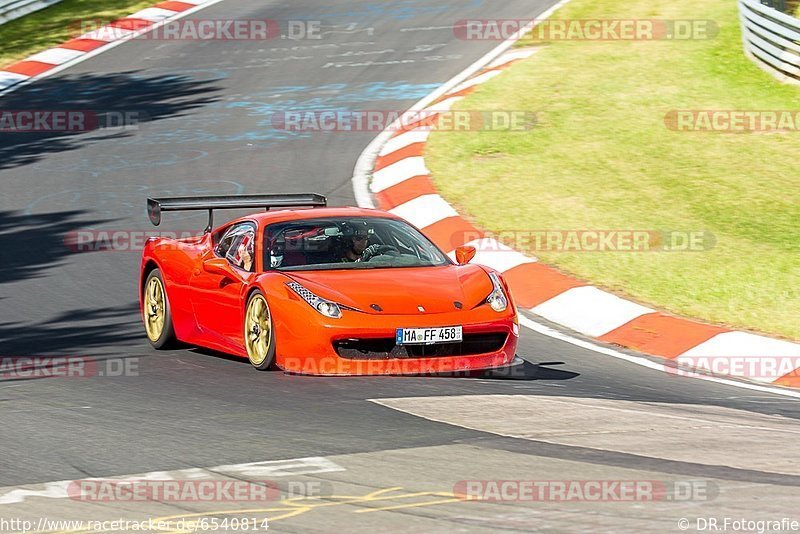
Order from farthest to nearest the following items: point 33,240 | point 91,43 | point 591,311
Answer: point 91,43 < point 33,240 < point 591,311

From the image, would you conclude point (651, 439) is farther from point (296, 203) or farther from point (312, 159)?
point (312, 159)

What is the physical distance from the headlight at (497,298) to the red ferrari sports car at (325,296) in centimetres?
1

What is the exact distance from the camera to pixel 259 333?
912cm

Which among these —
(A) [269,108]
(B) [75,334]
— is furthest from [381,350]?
(A) [269,108]

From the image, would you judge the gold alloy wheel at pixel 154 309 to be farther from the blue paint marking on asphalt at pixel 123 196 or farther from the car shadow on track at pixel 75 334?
the blue paint marking on asphalt at pixel 123 196

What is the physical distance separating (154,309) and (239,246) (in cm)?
102

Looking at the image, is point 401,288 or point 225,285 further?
point 225,285

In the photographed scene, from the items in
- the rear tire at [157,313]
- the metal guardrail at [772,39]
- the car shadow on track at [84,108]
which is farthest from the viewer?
the metal guardrail at [772,39]

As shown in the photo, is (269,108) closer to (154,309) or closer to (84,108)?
(84,108)

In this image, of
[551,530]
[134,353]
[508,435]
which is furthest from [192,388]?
[551,530]

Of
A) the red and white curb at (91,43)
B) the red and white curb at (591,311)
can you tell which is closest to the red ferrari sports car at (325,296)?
the red and white curb at (591,311)

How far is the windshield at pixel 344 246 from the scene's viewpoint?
9617 millimetres

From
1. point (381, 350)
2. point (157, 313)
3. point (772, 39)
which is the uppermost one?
point (772, 39)

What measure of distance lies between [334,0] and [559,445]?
19234 mm
